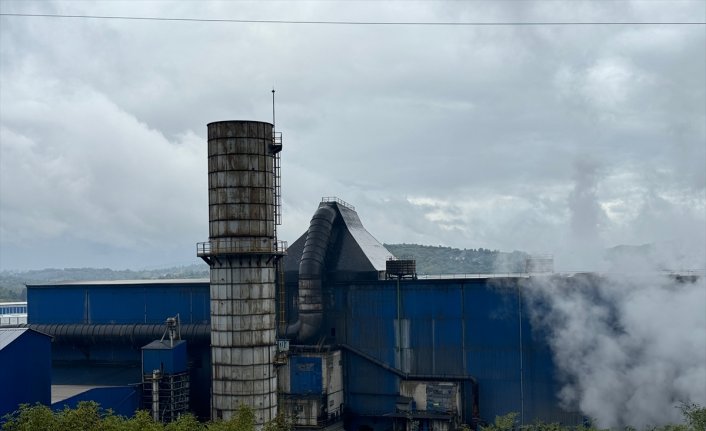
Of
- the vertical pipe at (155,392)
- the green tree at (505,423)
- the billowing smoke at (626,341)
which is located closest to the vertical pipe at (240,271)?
the vertical pipe at (155,392)

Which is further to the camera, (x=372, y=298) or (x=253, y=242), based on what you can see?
(x=372, y=298)

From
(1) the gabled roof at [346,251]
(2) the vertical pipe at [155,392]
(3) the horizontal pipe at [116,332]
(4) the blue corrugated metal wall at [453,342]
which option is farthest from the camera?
(1) the gabled roof at [346,251]

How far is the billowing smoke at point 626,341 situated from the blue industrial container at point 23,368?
25764mm

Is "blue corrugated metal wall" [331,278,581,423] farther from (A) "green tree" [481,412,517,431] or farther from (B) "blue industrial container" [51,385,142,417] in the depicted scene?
(B) "blue industrial container" [51,385,142,417]

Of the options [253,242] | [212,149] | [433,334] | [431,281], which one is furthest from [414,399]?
[212,149]

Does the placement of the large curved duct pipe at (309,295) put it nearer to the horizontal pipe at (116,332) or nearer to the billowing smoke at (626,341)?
the horizontal pipe at (116,332)

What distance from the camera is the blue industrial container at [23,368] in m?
33.2

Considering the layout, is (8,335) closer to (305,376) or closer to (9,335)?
(9,335)

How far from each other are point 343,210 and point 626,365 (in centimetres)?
1955

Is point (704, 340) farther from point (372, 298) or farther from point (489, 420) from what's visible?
point (372, 298)

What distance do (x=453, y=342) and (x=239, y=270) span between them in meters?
13.6

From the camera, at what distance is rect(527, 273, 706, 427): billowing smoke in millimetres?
35250

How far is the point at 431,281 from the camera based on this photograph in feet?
139

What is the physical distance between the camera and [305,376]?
42.8 m
